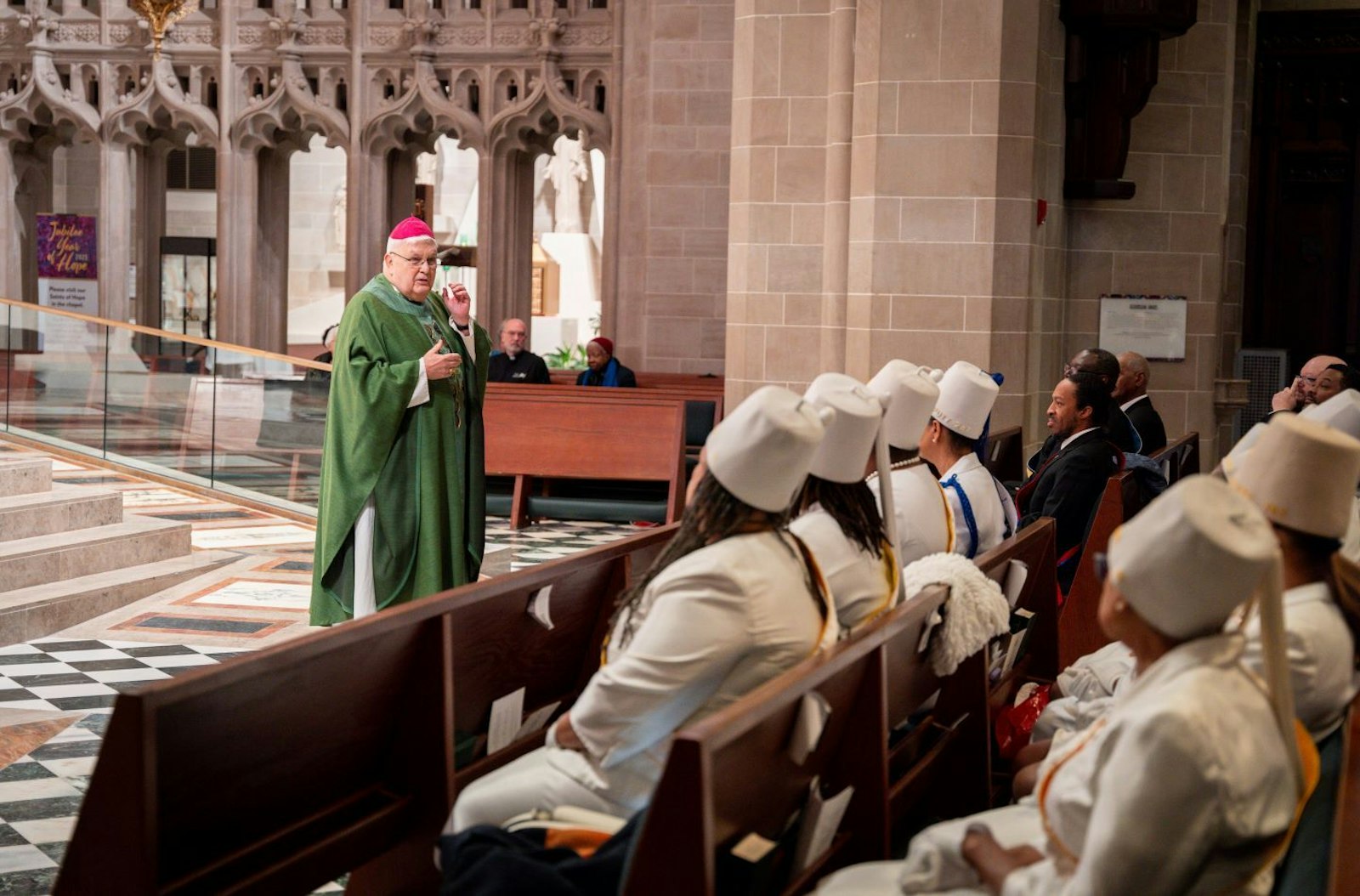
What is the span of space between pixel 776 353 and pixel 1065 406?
391cm

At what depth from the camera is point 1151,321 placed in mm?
9898

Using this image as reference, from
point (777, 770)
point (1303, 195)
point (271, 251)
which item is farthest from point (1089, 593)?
point (271, 251)

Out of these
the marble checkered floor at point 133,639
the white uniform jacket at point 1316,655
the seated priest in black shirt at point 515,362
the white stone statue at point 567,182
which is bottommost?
the marble checkered floor at point 133,639

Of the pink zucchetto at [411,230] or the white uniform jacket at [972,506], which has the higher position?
the pink zucchetto at [411,230]

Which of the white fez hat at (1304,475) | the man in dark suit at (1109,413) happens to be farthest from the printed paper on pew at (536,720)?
the man in dark suit at (1109,413)

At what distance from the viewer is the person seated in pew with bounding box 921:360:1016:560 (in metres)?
4.49

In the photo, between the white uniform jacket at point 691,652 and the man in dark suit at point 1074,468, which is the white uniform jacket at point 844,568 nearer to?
the white uniform jacket at point 691,652

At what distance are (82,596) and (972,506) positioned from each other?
4.14 m

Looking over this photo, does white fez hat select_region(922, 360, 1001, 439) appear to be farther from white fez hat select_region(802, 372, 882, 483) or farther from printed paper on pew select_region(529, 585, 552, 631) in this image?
printed paper on pew select_region(529, 585, 552, 631)

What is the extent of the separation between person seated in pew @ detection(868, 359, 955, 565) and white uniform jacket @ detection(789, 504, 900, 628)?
0.80 metres

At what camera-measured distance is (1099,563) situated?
83.4 inches

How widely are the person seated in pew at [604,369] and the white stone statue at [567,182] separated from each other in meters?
12.2

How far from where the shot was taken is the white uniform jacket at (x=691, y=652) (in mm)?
2561

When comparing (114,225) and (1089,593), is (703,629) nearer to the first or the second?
(1089,593)
